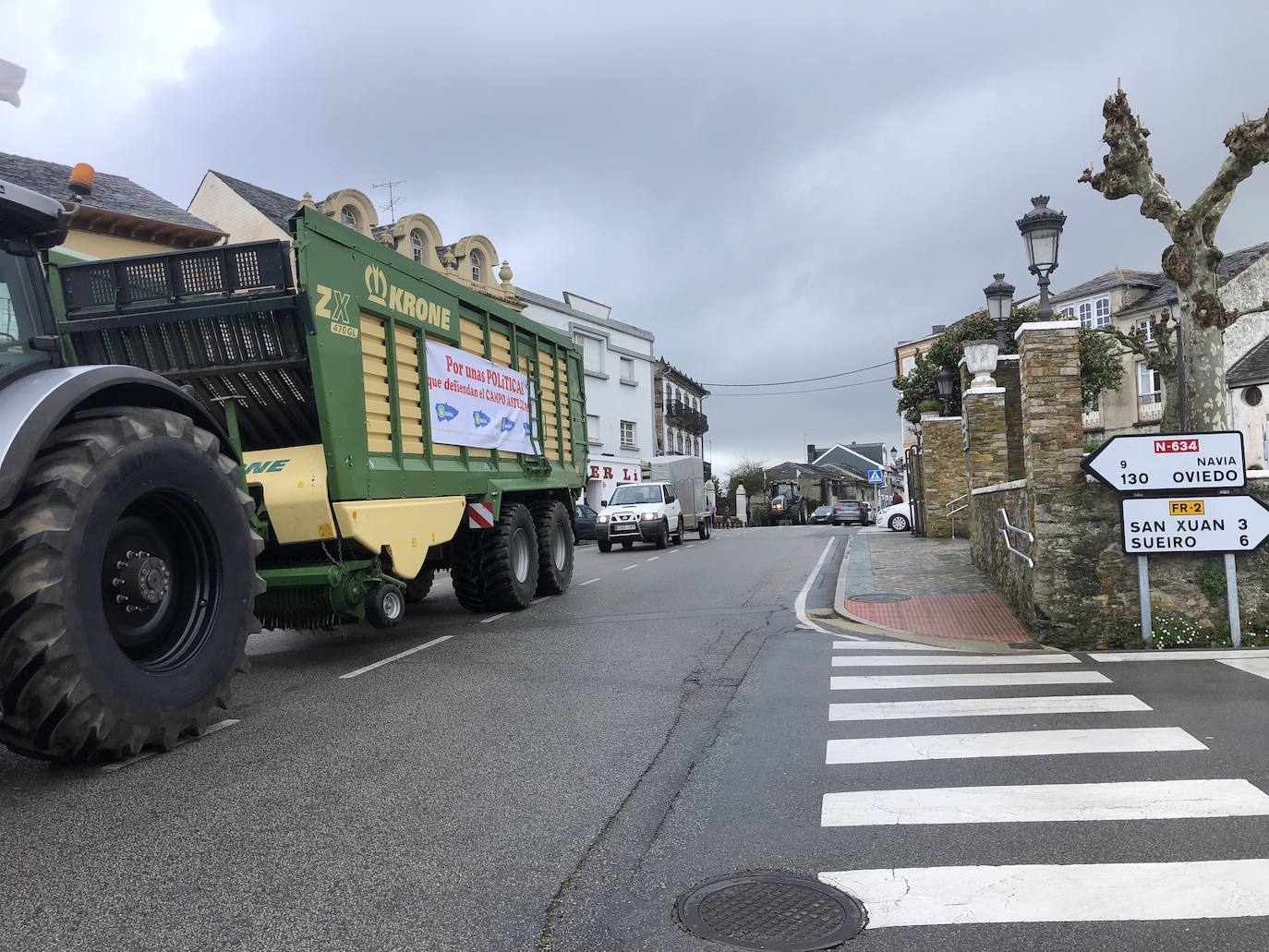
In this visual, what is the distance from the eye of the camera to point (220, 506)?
539cm

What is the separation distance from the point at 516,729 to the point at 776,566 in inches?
514

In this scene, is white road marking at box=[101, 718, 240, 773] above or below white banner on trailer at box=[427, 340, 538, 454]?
below

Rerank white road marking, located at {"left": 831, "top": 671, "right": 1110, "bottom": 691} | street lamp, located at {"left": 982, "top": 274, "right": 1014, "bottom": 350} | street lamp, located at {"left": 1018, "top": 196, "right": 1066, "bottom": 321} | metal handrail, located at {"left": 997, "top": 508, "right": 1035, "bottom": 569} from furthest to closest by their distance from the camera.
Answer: street lamp, located at {"left": 982, "top": 274, "right": 1014, "bottom": 350} < street lamp, located at {"left": 1018, "top": 196, "right": 1066, "bottom": 321} < metal handrail, located at {"left": 997, "top": 508, "right": 1035, "bottom": 569} < white road marking, located at {"left": 831, "top": 671, "right": 1110, "bottom": 691}

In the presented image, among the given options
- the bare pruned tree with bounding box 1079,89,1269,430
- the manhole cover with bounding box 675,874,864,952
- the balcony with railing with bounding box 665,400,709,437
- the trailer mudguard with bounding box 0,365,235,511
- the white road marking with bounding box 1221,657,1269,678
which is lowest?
the white road marking with bounding box 1221,657,1269,678

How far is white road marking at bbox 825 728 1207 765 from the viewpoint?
5.11 metres

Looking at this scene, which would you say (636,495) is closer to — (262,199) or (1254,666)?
(262,199)

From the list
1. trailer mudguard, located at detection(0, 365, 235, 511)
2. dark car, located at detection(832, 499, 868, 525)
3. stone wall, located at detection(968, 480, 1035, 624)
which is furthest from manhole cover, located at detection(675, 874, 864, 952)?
dark car, located at detection(832, 499, 868, 525)

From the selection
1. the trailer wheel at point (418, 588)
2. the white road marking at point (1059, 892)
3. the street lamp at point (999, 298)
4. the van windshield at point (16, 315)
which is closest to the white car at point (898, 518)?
the street lamp at point (999, 298)

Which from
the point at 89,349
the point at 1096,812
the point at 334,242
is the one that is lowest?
the point at 1096,812

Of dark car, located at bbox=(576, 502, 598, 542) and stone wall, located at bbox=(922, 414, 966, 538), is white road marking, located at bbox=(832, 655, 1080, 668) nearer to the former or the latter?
stone wall, located at bbox=(922, 414, 966, 538)

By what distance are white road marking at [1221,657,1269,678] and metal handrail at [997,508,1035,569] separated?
5.97ft

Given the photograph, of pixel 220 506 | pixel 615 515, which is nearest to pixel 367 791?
pixel 220 506

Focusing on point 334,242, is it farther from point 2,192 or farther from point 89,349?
point 2,192

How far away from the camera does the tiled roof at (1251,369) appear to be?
28.8 metres
